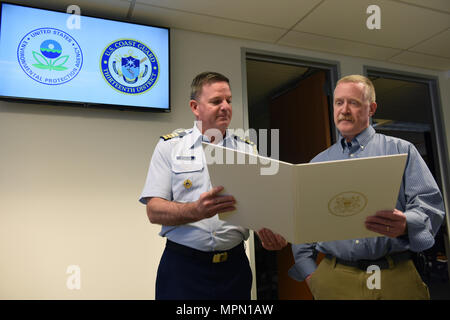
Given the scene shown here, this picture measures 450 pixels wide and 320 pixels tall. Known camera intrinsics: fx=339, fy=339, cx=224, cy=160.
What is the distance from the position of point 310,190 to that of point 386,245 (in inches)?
17.9

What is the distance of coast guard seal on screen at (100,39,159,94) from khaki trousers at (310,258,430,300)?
1.77 metres

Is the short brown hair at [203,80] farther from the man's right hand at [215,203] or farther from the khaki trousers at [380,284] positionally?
the khaki trousers at [380,284]

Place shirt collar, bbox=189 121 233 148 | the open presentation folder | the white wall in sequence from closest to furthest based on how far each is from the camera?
the open presentation folder, shirt collar, bbox=189 121 233 148, the white wall

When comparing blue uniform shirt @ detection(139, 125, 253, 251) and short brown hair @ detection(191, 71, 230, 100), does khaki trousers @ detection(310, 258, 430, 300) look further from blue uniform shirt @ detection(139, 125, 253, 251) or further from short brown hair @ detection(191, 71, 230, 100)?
short brown hair @ detection(191, 71, 230, 100)

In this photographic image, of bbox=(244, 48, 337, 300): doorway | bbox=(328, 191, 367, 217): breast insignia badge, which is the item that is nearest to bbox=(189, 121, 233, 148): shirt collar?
bbox=(328, 191, 367, 217): breast insignia badge

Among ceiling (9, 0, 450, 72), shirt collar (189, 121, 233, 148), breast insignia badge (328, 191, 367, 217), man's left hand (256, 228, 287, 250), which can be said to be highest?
ceiling (9, 0, 450, 72)

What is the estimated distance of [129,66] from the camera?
236cm

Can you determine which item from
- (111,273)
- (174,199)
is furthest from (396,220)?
(111,273)

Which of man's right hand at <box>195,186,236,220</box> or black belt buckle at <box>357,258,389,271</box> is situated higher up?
man's right hand at <box>195,186,236,220</box>

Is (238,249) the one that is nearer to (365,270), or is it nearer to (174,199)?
(174,199)

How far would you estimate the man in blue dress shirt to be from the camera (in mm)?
1147

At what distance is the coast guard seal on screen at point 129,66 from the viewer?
2.30m

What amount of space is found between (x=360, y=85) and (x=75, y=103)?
1.73 metres
